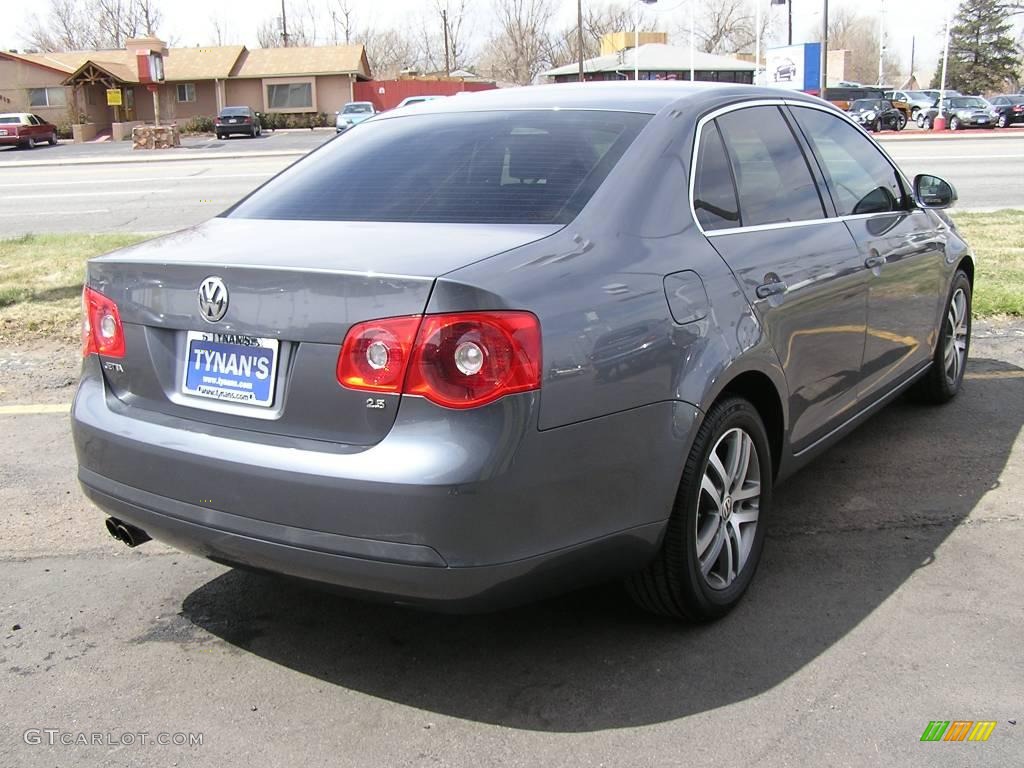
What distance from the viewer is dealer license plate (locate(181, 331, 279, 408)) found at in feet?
9.07

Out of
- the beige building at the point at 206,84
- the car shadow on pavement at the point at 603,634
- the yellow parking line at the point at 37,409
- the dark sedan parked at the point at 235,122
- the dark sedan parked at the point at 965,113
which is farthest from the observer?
the beige building at the point at 206,84

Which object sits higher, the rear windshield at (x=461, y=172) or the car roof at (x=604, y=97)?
the car roof at (x=604, y=97)

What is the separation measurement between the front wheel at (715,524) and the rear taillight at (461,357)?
745mm

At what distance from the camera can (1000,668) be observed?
3047mm

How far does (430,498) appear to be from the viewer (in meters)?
2.52

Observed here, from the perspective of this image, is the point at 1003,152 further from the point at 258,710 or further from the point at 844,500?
the point at 258,710

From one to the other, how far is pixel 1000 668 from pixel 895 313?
1.85 metres

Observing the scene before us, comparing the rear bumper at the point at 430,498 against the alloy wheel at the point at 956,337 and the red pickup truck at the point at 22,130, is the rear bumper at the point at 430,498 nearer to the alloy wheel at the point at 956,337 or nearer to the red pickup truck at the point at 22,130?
the alloy wheel at the point at 956,337

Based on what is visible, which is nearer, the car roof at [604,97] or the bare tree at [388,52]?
the car roof at [604,97]

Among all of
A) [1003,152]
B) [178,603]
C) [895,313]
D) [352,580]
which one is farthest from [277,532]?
[1003,152]

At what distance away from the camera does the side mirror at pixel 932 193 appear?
492 cm

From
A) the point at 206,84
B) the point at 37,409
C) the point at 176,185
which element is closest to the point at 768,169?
the point at 37,409

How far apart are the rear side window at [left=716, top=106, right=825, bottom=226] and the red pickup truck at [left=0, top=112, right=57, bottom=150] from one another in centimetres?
4878

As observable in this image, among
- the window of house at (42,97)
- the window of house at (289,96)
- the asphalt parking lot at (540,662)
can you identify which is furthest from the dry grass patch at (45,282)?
the window of house at (42,97)
